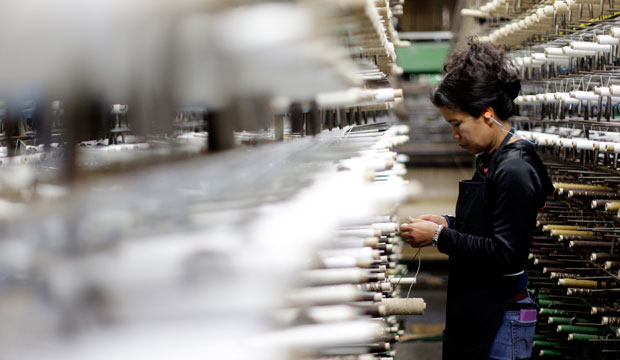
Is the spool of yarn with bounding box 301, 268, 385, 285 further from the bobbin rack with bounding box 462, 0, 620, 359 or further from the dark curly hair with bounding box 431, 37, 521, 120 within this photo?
the bobbin rack with bounding box 462, 0, 620, 359

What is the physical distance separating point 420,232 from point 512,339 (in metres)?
0.44

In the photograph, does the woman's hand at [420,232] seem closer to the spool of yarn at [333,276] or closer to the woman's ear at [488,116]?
the woman's ear at [488,116]

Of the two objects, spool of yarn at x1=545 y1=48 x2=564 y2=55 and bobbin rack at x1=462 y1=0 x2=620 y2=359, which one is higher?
spool of yarn at x1=545 y1=48 x2=564 y2=55

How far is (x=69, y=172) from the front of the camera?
0.65 m

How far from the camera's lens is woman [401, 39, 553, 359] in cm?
191

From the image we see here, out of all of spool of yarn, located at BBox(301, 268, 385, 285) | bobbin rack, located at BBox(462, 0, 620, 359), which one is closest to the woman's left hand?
spool of yarn, located at BBox(301, 268, 385, 285)

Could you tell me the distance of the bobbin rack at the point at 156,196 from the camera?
52 centimetres

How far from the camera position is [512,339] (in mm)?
1961

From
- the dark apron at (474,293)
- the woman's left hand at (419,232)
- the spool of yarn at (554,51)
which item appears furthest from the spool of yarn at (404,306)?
the spool of yarn at (554,51)

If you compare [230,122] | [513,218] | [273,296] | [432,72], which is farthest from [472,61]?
[432,72]

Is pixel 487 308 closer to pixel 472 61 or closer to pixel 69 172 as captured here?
pixel 472 61

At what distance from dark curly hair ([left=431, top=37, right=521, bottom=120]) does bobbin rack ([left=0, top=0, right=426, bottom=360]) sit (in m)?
1.05

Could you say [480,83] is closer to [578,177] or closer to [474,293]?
[474,293]

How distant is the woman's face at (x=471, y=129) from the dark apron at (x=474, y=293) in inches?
2.1
